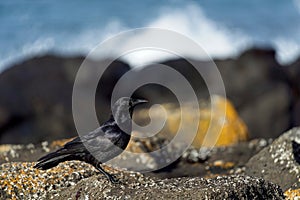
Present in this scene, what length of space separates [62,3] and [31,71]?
41.7 feet

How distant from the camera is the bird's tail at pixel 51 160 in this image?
6.27 meters

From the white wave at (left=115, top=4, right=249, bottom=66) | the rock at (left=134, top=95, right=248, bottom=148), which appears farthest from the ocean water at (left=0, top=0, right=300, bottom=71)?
the rock at (left=134, top=95, right=248, bottom=148)

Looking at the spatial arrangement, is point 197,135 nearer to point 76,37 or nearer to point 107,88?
point 107,88

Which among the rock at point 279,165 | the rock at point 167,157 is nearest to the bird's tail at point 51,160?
the rock at point 167,157

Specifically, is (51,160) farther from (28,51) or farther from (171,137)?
(28,51)

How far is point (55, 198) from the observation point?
20.7 ft

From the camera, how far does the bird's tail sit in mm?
6266

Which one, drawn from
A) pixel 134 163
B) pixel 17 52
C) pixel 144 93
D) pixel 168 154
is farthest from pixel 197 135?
pixel 17 52

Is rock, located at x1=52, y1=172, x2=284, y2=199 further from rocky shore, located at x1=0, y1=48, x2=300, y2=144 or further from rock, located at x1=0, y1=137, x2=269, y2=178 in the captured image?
rocky shore, located at x1=0, y1=48, x2=300, y2=144

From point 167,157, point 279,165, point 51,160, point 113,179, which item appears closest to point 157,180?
point 113,179

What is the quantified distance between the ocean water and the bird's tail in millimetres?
17681

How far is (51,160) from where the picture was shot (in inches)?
249

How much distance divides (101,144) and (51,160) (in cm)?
50

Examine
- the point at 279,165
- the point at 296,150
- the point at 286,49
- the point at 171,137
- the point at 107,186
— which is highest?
the point at 286,49
